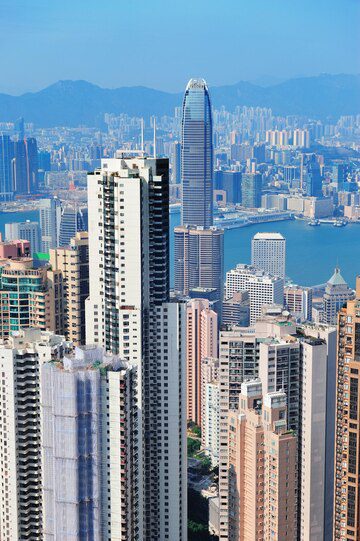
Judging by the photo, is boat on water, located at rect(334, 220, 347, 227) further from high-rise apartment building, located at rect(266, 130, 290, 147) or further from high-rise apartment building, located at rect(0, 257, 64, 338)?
high-rise apartment building, located at rect(0, 257, 64, 338)

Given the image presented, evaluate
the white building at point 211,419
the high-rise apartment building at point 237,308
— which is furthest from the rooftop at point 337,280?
the white building at point 211,419

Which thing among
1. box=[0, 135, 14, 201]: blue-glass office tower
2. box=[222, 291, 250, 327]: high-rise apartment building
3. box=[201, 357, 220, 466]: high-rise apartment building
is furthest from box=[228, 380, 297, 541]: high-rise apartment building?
box=[0, 135, 14, 201]: blue-glass office tower

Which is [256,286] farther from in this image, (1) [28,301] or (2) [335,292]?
(1) [28,301]

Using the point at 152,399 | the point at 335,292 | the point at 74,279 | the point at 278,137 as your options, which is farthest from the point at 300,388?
the point at 278,137

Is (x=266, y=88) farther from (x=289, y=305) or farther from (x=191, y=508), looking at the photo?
(x=191, y=508)

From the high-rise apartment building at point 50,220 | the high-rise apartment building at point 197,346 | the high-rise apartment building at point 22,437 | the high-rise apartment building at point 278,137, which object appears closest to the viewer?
the high-rise apartment building at point 22,437

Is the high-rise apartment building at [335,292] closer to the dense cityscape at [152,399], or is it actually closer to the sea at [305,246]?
the dense cityscape at [152,399]
